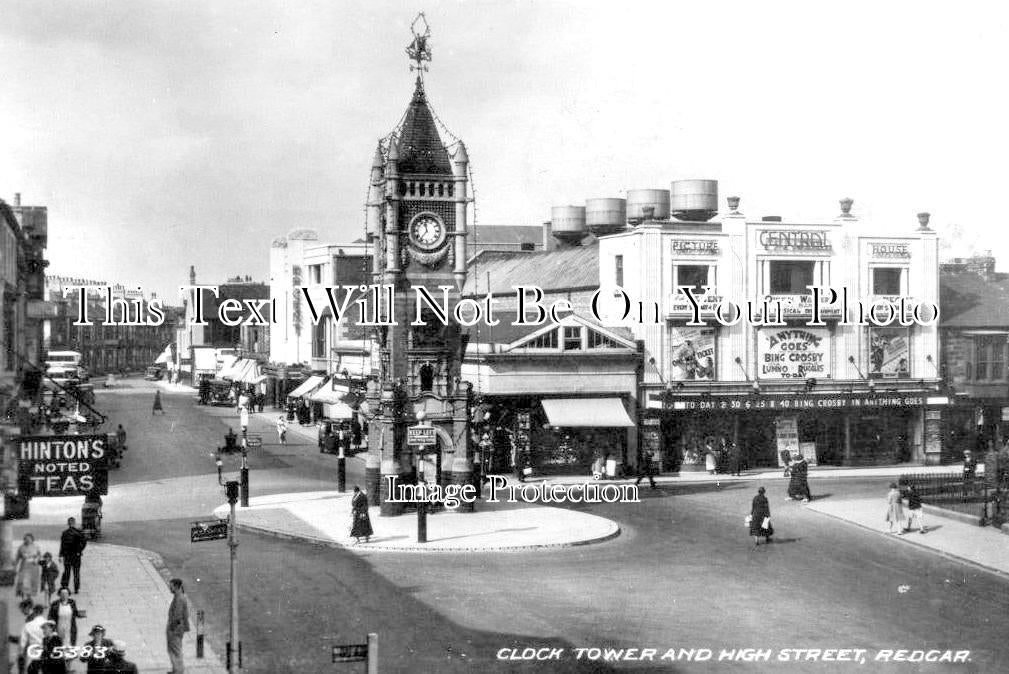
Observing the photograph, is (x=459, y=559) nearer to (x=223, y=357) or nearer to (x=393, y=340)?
(x=393, y=340)

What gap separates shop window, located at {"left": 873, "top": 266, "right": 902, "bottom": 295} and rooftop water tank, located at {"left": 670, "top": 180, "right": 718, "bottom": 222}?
8.96m

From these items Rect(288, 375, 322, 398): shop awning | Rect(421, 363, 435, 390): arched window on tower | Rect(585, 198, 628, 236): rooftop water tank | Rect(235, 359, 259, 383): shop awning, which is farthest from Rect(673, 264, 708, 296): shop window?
Rect(235, 359, 259, 383): shop awning

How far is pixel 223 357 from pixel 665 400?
161ft

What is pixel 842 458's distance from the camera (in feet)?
172

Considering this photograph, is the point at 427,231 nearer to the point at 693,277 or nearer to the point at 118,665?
the point at 693,277

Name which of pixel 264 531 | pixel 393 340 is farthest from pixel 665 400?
pixel 264 531

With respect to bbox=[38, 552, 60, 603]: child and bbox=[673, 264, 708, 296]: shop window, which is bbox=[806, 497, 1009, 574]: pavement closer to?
bbox=[673, 264, 708, 296]: shop window

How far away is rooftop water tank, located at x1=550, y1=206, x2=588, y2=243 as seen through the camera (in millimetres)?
73688

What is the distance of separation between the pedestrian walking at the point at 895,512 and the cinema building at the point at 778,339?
16.4 m


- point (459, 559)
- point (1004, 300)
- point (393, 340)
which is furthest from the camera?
point (1004, 300)

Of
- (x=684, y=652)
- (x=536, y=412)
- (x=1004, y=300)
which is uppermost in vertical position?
(x=1004, y=300)

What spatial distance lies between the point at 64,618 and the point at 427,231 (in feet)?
67.7

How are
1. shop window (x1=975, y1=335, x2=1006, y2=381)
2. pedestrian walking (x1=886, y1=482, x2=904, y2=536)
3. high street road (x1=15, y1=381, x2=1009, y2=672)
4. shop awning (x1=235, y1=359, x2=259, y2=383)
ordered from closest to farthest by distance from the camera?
high street road (x1=15, y1=381, x2=1009, y2=672), pedestrian walking (x1=886, y1=482, x2=904, y2=536), shop window (x1=975, y1=335, x2=1006, y2=381), shop awning (x1=235, y1=359, x2=259, y2=383)

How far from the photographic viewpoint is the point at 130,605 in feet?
77.8
